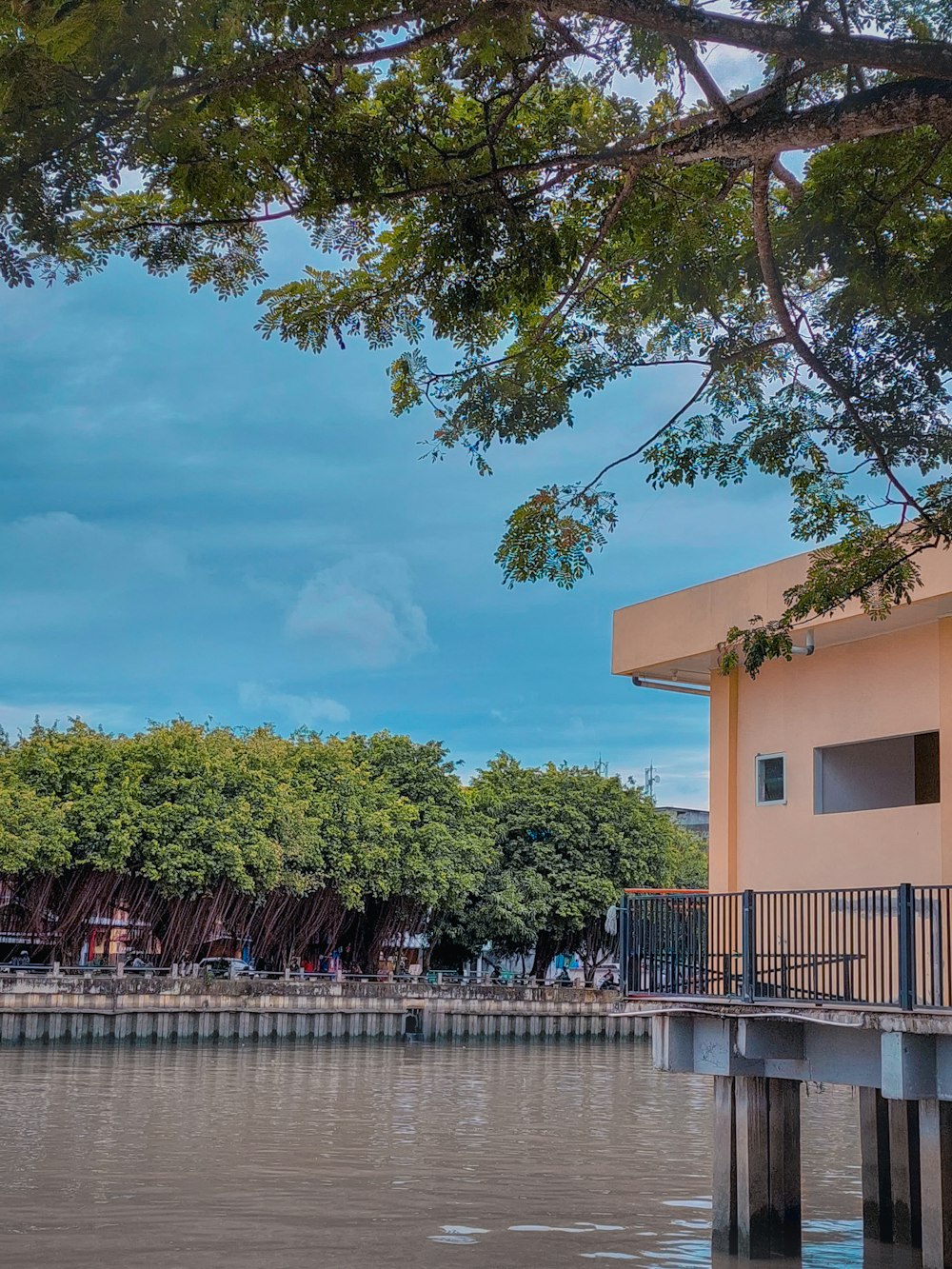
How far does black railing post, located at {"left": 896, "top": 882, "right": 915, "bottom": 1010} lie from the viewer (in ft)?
34.9

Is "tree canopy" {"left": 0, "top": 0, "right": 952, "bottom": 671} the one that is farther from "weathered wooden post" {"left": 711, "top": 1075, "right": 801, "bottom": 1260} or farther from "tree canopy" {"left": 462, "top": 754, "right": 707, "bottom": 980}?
"tree canopy" {"left": 462, "top": 754, "right": 707, "bottom": 980}

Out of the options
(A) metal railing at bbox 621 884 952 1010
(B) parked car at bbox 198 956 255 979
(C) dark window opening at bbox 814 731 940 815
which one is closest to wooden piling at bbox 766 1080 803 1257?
(A) metal railing at bbox 621 884 952 1010

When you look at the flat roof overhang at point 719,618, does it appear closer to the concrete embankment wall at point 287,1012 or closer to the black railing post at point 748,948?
the black railing post at point 748,948

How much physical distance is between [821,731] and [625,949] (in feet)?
13.2

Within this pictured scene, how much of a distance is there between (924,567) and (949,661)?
3.86 feet

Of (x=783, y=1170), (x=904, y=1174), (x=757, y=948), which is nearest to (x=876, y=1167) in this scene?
(x=904, y=1174)

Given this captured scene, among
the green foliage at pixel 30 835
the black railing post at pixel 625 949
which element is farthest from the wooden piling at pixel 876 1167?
the green foliage at pixel 30 835

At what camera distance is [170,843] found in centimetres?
4781

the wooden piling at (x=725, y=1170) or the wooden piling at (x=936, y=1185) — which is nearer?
the wooden piling at (x=936, y=1185)

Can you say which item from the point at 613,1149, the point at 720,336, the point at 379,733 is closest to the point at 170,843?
the point at 379,733

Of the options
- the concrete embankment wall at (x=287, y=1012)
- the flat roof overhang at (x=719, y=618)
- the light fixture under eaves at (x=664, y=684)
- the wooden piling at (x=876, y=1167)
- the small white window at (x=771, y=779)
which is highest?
the flat roof overhang at (x=719, y=618)

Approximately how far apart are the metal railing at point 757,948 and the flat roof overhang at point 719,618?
9.60 ft

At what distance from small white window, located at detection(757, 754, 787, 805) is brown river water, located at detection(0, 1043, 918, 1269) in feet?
15.0

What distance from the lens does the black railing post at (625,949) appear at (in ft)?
45.1
